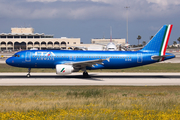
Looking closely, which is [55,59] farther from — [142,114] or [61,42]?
[61,42]

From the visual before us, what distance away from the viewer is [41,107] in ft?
47.2

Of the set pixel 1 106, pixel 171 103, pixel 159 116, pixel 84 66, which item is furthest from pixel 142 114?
pixel 84 66

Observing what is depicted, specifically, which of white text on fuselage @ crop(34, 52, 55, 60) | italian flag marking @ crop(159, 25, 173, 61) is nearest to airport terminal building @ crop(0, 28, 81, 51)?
italian flag marking @ crop(159, 25, 173, 61)

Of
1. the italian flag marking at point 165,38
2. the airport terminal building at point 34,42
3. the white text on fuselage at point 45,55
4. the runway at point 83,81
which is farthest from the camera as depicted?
the airport terminal building at point 34,42

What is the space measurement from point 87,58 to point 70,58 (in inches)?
99.8

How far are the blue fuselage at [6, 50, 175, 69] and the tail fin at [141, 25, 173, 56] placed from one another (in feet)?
2.51

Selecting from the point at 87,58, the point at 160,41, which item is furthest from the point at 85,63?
the point at 160,41

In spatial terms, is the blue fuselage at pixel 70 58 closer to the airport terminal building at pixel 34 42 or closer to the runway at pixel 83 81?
the runway at pixel 83 81

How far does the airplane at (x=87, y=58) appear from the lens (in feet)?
112

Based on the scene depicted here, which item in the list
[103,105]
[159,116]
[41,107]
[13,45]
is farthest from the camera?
[13,45]

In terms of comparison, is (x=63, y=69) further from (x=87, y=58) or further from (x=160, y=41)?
(x=160, y=41)

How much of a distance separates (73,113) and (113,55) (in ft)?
78.4

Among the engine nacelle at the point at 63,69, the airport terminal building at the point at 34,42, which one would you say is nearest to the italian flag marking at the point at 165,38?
the engine nacelle at the point at 63,69

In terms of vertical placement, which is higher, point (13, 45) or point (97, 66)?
point (13, 45)
